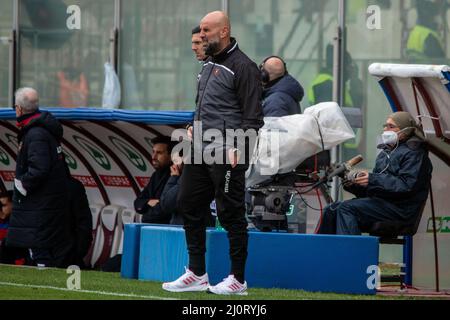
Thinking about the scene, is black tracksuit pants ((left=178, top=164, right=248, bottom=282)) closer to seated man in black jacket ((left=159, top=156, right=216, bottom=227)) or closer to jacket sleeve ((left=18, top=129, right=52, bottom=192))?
seated man in black jacket ((left=159, top=156, right=216, bottom=227))

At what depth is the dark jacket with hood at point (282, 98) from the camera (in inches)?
494

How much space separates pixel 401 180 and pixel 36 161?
3959 millimetres

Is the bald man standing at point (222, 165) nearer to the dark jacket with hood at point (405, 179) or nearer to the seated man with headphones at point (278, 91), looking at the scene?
the dark jacket with hood at point (405, 179)

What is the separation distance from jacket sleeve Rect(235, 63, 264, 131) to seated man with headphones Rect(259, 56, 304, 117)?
2.43m

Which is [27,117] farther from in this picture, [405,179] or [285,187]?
[405,179]

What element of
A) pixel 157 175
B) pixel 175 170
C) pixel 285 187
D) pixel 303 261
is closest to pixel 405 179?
pixel 285 187

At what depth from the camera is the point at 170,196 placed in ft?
42.1

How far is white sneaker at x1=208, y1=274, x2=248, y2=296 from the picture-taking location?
32.9ft

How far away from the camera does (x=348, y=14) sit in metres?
16.6

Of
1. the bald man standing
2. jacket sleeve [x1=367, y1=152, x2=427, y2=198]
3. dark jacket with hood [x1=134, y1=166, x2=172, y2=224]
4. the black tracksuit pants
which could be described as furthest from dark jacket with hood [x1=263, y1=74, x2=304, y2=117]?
the black tracksuit pants

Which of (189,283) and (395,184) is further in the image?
(395,184)

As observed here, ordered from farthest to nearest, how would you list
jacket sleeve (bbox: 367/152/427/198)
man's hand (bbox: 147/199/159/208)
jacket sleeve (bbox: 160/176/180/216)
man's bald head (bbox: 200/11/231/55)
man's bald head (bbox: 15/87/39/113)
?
man's bald head (bbox: 15/87/39/113) < man's hand (bbox: 147/199/159/208) < jacket sleeve (bbox: 160/176/180/216) < jacket sleeve (bbox: 367/152/427/198) < man's bald head (bbox: 200/11/231/55)

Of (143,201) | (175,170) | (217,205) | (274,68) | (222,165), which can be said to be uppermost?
(274,68)

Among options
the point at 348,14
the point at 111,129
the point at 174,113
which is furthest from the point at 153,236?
the point at 348,14
